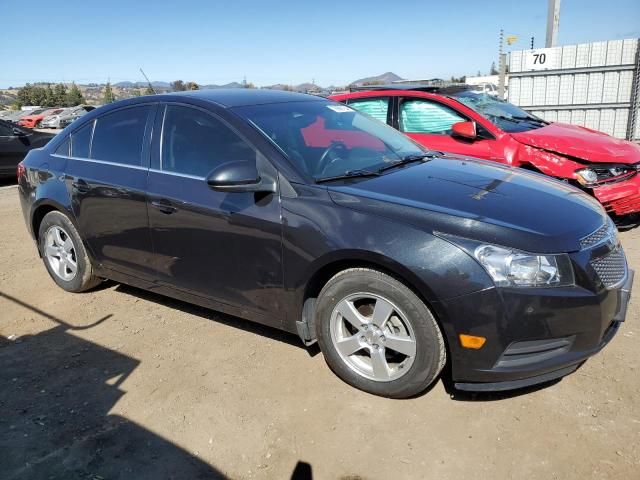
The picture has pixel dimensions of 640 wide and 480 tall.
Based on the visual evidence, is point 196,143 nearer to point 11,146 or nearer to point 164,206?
point 164,206

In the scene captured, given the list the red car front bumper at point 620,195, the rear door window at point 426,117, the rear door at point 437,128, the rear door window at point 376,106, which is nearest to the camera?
the red car front bumper at point 620,195

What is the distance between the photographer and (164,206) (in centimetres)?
350

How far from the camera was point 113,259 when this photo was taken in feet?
13.3

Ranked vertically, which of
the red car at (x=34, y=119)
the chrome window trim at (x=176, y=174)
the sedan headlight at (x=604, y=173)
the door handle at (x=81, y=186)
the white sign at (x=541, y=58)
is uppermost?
the white sign at (x=541, y=58)

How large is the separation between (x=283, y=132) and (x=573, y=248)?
1.80 meters

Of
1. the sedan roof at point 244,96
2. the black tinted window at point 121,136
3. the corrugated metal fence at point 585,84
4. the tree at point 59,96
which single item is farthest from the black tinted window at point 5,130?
the tree at point 59,96

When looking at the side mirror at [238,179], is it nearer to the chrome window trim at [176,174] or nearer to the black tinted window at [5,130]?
the chrome window trim at [176,174]

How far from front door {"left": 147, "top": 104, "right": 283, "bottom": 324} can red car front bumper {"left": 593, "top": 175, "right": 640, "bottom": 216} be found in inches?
150

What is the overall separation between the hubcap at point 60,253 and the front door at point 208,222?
119cm

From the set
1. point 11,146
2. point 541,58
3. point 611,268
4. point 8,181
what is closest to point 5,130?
point 11,146

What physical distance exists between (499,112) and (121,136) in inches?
177

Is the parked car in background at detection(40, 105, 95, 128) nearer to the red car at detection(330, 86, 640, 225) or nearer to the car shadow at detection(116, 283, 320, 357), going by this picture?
the red car at detection(330, 86, 640, 225)

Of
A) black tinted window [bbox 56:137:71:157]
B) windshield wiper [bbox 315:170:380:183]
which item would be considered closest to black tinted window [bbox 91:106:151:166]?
black tinted window [bbox 56:137:71:157]

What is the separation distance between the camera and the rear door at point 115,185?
3.73 m
